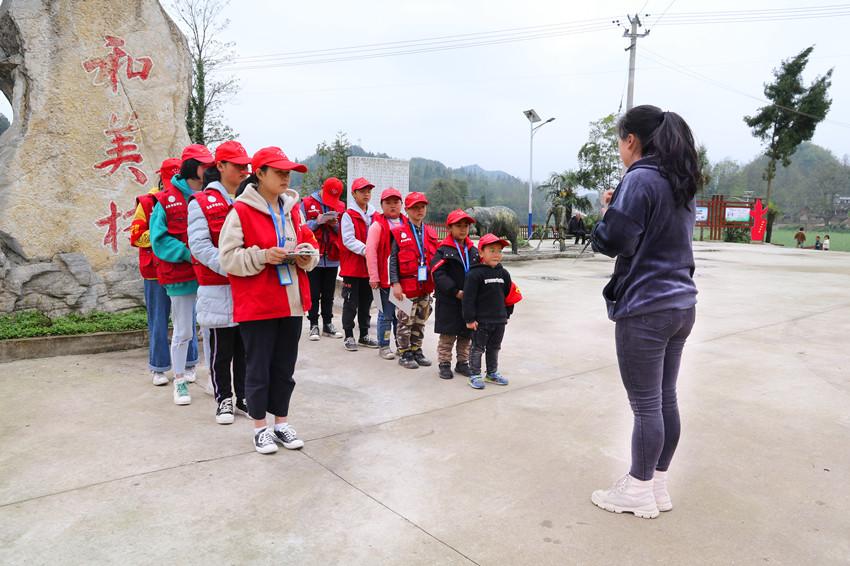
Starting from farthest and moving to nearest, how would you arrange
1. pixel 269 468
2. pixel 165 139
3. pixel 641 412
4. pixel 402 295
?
pixel 165 139 → pixel 402 295 → pixel 269 468 → pixel 641 412

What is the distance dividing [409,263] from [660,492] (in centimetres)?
270

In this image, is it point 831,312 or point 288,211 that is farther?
point 831,312

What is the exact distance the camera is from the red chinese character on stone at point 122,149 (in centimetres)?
529

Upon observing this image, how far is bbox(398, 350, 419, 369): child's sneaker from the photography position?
15.7 ft

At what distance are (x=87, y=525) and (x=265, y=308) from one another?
3.81 feet

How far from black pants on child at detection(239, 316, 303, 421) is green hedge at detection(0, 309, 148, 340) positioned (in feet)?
8.36

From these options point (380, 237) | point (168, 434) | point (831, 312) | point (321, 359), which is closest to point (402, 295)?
point (380, 237)

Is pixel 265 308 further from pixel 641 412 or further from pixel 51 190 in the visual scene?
pixel 51 190

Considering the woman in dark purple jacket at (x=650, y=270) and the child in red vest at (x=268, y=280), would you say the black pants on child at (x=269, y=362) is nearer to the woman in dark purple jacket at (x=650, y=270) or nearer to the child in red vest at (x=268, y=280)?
the child in red vest at (x=268, y=280)

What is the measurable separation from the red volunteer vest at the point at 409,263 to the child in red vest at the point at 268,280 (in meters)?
1.66

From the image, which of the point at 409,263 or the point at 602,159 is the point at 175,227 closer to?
the point at 409,263

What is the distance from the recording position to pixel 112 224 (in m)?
5.35

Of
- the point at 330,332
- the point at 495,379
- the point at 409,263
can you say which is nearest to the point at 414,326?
the point at 409,263

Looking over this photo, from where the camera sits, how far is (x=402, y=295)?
480 cm
